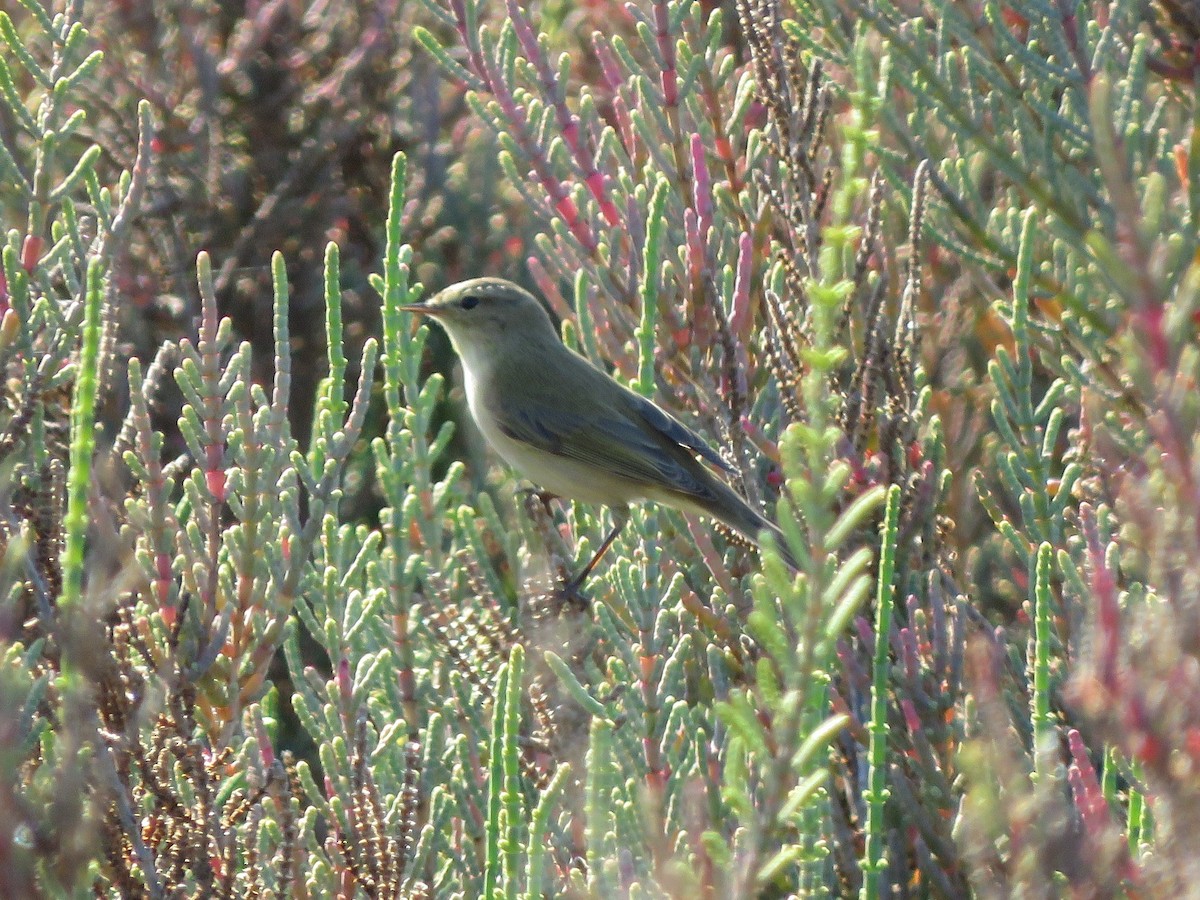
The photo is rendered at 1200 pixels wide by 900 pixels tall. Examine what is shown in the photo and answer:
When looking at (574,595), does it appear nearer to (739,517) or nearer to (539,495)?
(739,517)

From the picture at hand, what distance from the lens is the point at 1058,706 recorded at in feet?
9.43

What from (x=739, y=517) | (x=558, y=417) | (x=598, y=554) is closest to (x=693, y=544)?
(x=739, y=517)

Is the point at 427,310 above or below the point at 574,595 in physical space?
above

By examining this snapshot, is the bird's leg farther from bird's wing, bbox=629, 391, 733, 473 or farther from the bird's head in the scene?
the bird's head

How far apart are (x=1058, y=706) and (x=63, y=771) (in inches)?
80.4

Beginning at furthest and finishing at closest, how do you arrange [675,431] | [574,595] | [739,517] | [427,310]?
[427,310]
[675,431]
[739,517]
[574,595]

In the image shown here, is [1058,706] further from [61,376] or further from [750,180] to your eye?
[61,376]

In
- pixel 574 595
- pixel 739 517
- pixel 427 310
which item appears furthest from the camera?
pixel 427 310

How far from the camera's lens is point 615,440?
4.33m

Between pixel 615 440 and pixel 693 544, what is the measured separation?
0.75 meters

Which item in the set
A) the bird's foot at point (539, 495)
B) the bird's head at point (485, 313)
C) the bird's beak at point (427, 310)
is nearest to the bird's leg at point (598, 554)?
the bird's foot at point (539, 495)

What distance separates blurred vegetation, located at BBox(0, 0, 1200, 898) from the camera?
56.4 inches

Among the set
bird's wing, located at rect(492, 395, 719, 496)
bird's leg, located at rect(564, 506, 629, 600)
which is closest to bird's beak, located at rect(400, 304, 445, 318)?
bird's wing, located at rect(492, 395, 719, 496)

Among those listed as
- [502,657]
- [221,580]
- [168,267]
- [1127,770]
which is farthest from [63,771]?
[168,267]
